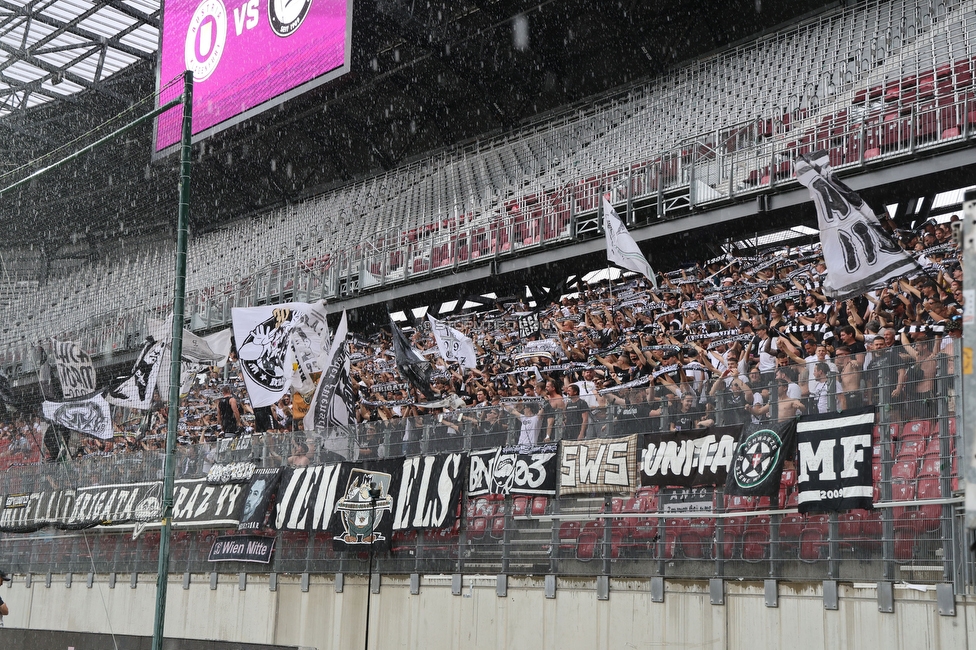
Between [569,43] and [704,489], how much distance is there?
18.2 metres

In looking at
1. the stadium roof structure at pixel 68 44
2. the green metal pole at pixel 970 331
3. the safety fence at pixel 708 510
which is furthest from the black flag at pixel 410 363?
the stadium roof structure at pixel 68 44

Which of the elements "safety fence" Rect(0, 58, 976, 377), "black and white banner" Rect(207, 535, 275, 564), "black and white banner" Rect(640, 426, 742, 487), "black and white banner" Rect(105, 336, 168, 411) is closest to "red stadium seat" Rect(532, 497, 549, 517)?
"black and white banner" Rect(640, 426, 742, 487)

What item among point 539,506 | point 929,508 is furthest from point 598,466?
point 929,508

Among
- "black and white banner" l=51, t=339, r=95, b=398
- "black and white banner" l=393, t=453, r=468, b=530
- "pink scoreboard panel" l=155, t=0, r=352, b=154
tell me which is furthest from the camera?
"pink scoreboard panel" l=155, t=0, r=352, b=154

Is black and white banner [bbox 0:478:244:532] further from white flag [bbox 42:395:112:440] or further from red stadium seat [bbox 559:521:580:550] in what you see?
red stadium seat [bbox 559:521:580:550]

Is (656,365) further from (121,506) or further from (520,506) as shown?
(121,506)

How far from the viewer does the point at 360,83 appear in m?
28.1

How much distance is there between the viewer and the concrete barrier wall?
966 cm

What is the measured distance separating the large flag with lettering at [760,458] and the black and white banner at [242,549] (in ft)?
25.9

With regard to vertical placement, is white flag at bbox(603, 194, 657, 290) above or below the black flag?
above

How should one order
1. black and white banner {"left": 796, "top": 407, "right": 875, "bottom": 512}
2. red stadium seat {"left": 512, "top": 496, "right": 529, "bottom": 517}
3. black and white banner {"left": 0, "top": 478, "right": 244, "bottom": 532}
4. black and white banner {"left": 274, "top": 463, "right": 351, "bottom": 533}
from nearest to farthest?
black and white banner {"left": 796, "top": 407, "right": 875, "bottom": 512}
red stadium seat {"left": 512, "top": 496, "right": 529, "bottom": 517}
black and white banner {"left": 274, "top": 463, "right": 351, "bottom": 533}
black and white banner {"left": 0, "top": 478, "right": 244, "bottom": 532}

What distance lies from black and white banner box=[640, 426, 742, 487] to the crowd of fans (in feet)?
0.55

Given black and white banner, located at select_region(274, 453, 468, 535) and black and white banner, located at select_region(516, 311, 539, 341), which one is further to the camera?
black and white banner, located at select_region(516, 311, 539, 341)

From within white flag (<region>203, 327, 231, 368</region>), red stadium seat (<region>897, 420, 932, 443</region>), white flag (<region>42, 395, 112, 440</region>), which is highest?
white flag (<region>203, 327, 231, 368</region>)
